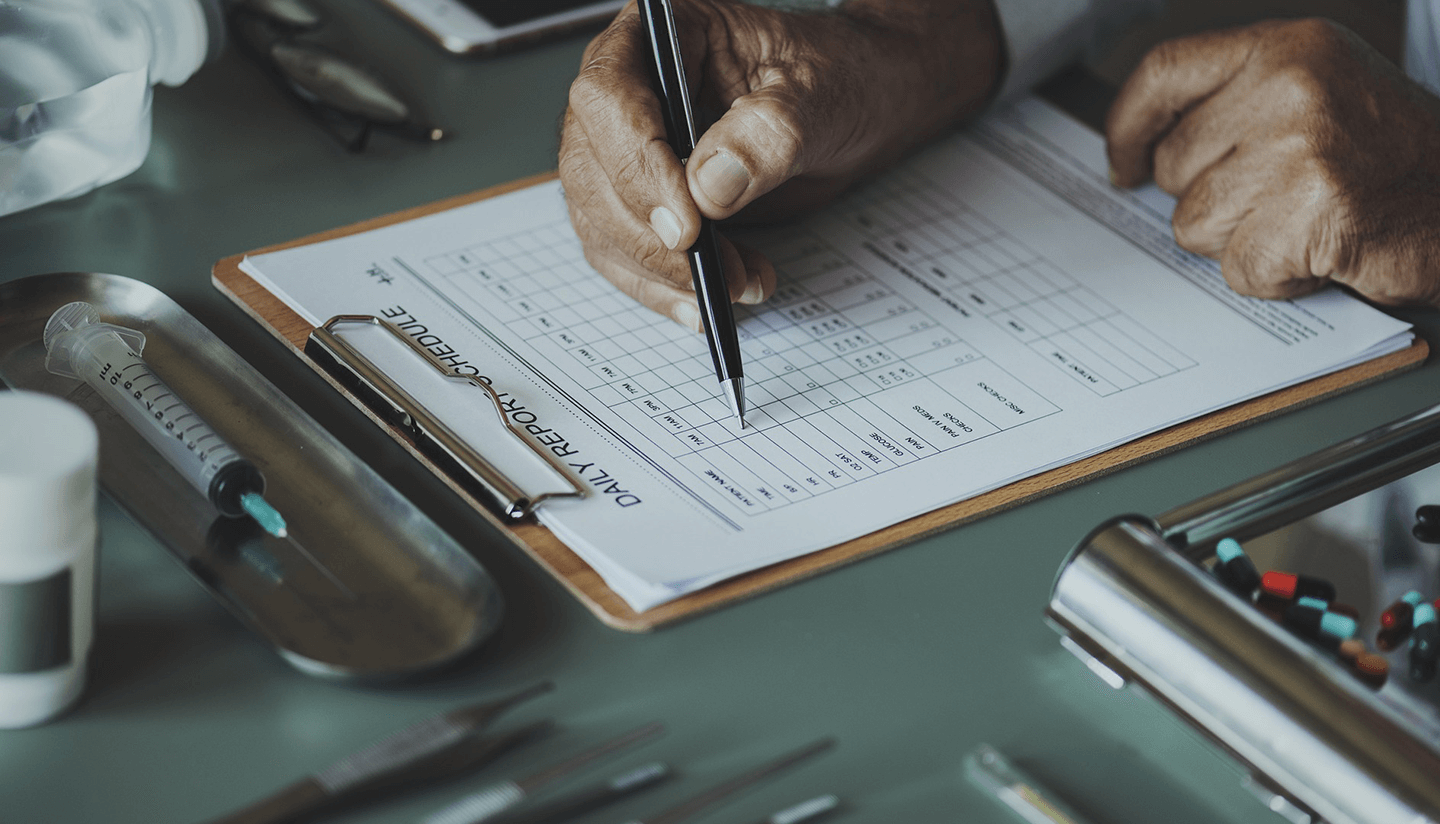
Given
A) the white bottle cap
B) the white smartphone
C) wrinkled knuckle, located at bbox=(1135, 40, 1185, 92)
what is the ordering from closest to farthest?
the white bottle cap, wrinkled knuckle, located at bbox=(1135, 40, 1185, 92), the white smartphone

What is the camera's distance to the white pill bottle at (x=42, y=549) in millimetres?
438

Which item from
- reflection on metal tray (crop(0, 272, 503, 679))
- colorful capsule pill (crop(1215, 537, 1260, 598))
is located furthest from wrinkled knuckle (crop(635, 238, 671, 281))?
colorful capsule pill (crop(1215, 537, 1260, 598))

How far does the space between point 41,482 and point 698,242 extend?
384mm

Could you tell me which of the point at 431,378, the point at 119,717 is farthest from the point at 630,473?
the point at 119,717

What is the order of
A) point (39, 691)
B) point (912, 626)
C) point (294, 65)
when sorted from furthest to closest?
point (294, 65) → point (912, 626) → point (39, 691)

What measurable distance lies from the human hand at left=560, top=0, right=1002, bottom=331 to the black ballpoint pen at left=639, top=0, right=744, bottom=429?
0.01m

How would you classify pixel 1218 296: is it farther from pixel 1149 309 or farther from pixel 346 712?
pixel 346 712

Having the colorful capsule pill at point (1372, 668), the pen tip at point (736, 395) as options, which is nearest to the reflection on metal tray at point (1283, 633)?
the colorful capsule pill at point (1372, 668)

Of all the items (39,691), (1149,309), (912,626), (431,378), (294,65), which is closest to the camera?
(39,691)

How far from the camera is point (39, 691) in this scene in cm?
48

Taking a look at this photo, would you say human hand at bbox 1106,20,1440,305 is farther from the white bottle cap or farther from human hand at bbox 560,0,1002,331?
the white bottle cap

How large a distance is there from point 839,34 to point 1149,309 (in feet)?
0.92

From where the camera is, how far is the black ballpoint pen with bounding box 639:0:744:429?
0.70 metres

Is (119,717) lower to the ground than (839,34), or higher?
lower
